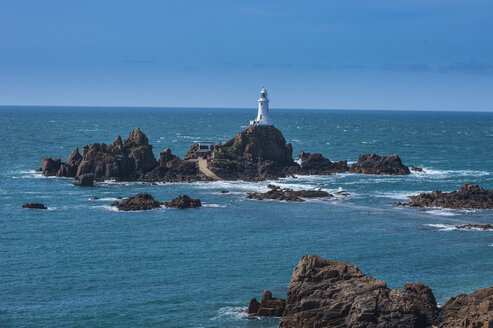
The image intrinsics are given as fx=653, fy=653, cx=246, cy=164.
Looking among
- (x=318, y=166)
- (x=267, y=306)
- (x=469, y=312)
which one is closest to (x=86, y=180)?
(x=318, y=166)

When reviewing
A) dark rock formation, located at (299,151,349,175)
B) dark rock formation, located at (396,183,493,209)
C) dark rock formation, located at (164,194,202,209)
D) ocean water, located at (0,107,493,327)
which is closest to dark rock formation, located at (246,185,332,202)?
ocean water, located at (0,107,493,327)

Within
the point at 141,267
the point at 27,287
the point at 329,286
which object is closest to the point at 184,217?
the point at 141,267

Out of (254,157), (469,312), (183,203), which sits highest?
(254,157)

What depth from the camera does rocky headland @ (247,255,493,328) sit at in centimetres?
4041

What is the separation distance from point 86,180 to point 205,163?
2409cm

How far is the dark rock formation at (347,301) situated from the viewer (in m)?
40.5

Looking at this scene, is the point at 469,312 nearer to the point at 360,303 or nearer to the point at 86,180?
the point at 360,303

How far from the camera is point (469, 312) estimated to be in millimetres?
40656

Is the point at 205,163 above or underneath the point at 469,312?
above

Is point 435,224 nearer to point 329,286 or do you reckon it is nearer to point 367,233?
point 367,233

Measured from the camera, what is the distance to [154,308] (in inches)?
1972

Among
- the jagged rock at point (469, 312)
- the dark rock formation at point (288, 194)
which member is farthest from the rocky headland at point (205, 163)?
the jagged rock at point (469, 312)

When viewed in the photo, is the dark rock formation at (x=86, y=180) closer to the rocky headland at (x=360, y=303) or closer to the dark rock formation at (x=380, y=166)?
the dark rock formation at (x=380, y=166)

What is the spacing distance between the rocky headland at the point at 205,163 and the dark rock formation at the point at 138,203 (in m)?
20.3
